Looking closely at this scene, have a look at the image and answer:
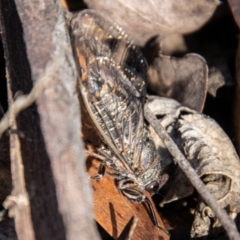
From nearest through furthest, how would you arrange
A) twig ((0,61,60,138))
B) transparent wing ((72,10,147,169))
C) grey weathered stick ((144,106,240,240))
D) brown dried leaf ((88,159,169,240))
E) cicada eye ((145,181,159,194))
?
twig ((0,61,60,138)), grey weathered stick ((144,106,240,240)), brown dried leaf ((88,159,169,240)), transparent wing ((72,10,147,169)), cicada eye ((145,181,159,194))

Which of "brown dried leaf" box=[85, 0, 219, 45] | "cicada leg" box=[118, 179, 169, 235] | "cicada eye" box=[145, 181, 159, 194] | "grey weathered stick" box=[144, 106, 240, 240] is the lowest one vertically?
"cicada eye" box=[145, 181, 159, 194]

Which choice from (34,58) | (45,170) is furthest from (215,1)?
(45,170)

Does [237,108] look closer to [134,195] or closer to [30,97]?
[134,195]

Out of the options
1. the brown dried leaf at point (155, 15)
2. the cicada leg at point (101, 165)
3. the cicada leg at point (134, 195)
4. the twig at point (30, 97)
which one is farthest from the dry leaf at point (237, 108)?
the twig at point (30, 97)

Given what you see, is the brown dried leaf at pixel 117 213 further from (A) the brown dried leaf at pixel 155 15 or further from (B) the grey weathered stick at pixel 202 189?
(A) the brown dried leaf at pixel 155 15

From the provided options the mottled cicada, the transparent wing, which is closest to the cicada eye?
the mottled cicada

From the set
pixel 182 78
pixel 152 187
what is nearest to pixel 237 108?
pixel 182 78

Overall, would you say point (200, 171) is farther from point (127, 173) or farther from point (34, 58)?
point (34, 58)

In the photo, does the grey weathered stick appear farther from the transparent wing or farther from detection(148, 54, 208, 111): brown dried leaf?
detection(148, 54, 208, 111): brown dried leaf
